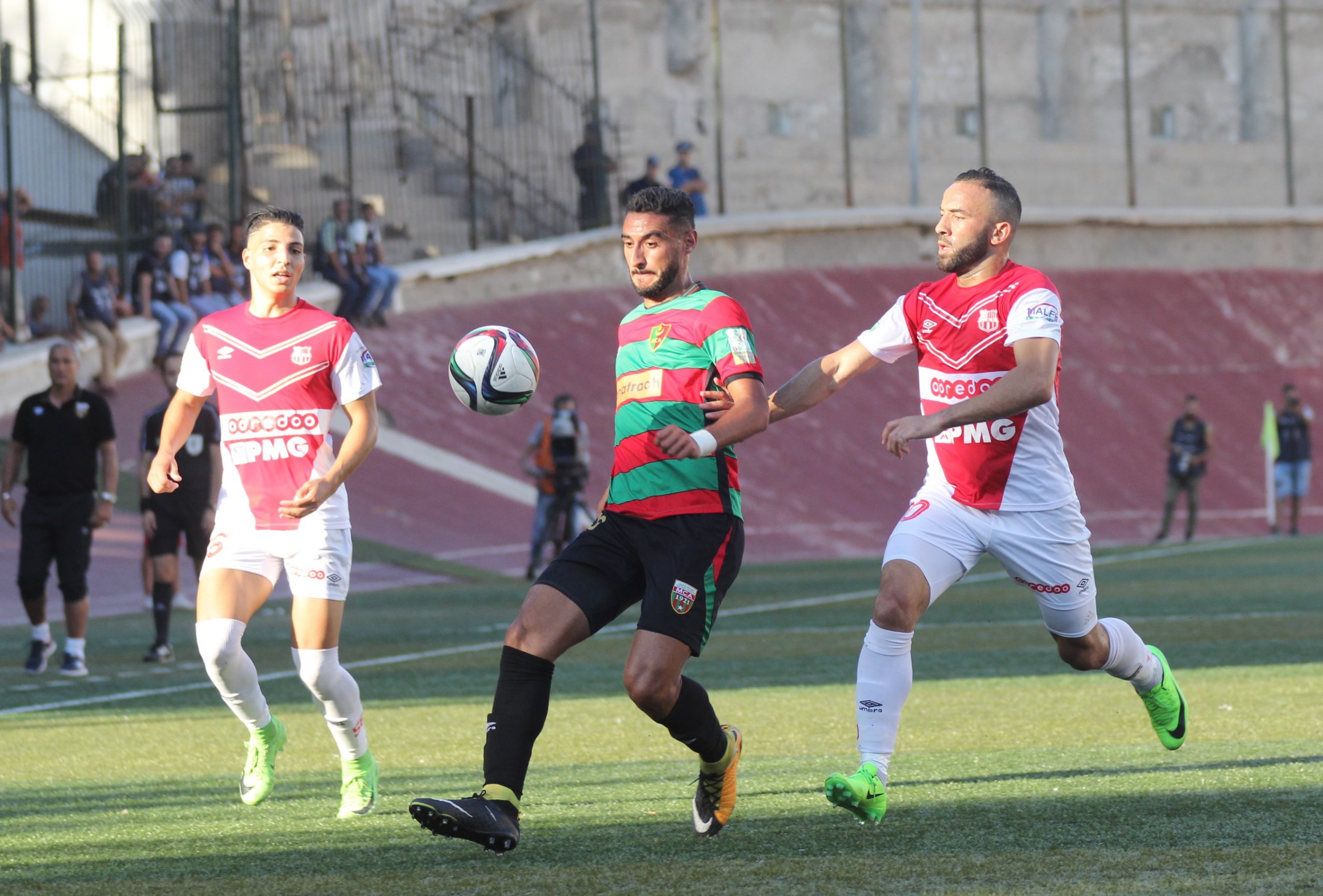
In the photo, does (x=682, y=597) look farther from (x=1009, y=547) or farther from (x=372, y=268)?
(x=372, y=268)

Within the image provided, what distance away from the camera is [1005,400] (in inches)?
238

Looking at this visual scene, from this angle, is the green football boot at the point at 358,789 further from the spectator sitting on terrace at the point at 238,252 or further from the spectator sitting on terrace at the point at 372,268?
the spectator sitting on terrace at the point at 372,268

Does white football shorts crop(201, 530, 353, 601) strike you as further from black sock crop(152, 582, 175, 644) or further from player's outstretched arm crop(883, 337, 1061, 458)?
black sock crop(152, 582, 175, 644)

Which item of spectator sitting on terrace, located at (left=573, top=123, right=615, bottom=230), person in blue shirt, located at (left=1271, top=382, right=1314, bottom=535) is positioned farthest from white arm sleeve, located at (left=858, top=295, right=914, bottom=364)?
spectator sitting on terrace, located at (left=573, top=123, right=615, bottom=230)

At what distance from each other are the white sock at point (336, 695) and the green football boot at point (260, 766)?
0.24 meters

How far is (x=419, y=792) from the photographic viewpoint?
711 centimetres

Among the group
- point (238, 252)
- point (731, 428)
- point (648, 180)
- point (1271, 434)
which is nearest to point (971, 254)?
point (731, 428)

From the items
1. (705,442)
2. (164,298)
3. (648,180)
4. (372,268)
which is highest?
(648,180)

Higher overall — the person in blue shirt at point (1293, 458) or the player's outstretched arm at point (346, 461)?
the player's outstretched arm at point (346, 461)

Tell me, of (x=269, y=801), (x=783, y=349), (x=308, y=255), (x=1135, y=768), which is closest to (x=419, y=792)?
(x=269, y=801)

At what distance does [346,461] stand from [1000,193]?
99.0 inches

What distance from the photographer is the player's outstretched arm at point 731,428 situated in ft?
18.5

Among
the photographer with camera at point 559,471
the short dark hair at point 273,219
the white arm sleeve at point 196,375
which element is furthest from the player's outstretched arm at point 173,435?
the photographer with camera at point 559,471

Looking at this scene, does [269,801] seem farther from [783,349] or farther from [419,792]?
[783,349]
